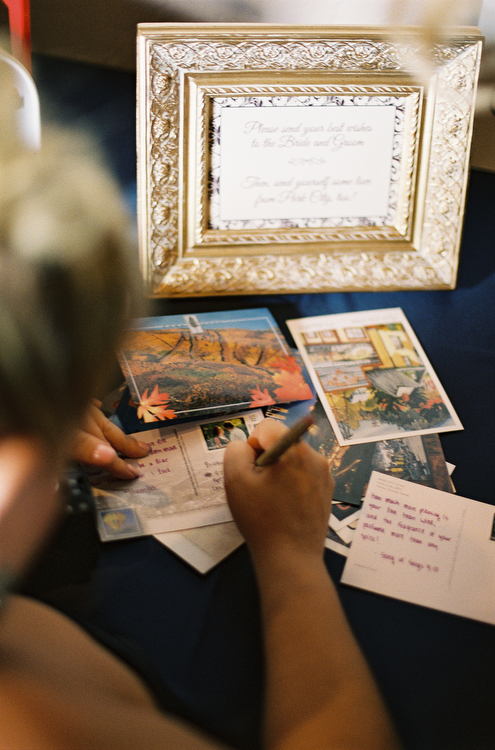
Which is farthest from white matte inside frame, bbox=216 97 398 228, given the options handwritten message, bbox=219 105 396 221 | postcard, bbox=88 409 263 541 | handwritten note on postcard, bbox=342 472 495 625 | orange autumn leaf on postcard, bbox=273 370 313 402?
handwritten note on postcard, bbox=342 472 495 625

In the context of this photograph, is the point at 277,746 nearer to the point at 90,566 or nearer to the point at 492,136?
the point at 90,566

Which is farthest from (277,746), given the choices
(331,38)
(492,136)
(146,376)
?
(492,136)

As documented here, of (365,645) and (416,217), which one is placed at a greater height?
(416,217)

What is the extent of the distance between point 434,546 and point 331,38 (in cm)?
81

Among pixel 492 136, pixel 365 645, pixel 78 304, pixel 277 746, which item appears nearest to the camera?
pixel 78 304

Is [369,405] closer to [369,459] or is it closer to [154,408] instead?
[369,459]

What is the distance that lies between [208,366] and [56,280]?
1.93ft

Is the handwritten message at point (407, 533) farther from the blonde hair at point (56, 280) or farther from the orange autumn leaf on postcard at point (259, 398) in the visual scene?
the blonde hair at point (56, 280)

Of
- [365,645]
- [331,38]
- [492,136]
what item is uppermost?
[331,38]

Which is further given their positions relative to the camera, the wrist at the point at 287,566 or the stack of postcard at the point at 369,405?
the stack of postcard at the point at 369,405

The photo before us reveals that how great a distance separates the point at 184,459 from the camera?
739 millimetres

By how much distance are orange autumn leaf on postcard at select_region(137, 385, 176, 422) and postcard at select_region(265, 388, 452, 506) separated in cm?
15

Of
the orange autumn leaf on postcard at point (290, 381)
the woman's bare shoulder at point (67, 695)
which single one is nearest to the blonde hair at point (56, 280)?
the woman's bare shoulder at point (67, 695)

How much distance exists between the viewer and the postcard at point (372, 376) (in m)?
0.82
